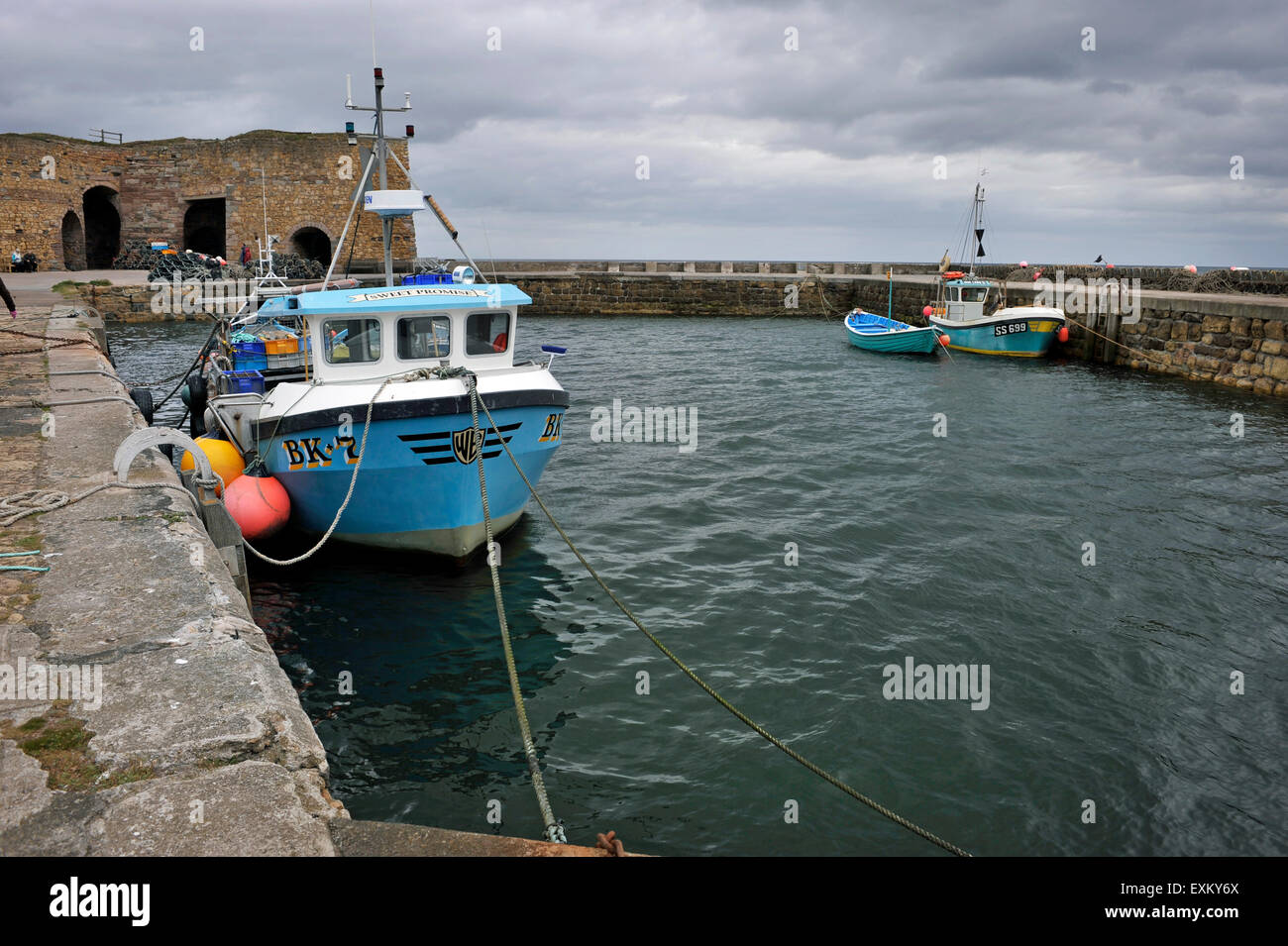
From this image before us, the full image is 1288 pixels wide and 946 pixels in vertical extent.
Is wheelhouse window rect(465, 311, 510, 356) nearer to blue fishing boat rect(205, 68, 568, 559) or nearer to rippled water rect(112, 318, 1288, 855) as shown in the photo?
blue fishing boat rect(205, 68, 568, 559)

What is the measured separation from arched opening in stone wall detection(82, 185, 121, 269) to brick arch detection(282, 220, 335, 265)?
10.4 m

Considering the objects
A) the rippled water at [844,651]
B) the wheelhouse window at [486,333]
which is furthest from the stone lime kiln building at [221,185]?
the wheelhouse window at [486,333]

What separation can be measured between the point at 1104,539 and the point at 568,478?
7.50m

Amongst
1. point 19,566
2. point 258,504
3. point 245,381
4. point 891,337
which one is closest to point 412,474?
point 258,504

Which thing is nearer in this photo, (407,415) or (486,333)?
(407,415)

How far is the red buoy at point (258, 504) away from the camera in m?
9.44

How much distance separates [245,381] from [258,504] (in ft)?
7.96

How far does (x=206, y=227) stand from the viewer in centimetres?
4759

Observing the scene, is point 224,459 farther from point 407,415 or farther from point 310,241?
point 310,241

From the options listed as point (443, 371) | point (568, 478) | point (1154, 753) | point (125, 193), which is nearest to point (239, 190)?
point (125, 193)

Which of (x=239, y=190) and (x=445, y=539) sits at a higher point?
(x=239, y=190)
